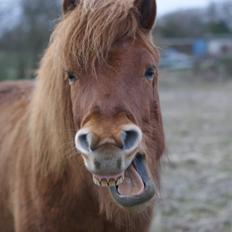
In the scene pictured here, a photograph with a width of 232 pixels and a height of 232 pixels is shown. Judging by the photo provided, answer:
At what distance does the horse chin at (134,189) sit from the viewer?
2.57 m

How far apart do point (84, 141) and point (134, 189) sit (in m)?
0.39

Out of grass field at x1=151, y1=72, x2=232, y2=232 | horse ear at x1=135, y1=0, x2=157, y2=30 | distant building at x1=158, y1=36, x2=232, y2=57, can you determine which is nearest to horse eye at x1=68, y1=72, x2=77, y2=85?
horse ear at x1=135, y1=0, x2=157, y2=30

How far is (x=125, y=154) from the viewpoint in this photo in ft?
7.71

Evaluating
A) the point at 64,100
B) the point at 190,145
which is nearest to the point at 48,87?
the point at 64,100

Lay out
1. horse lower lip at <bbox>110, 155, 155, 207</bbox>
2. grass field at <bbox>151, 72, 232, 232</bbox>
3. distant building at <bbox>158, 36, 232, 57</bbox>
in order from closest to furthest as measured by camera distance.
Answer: horse lower lip at <bbox>110, 155, 155, 207</bbox>
grass field at <bbox>151, 72, 232, 232</bbox>
distant building at <bbox>158, 36, 232, 57</bbox>

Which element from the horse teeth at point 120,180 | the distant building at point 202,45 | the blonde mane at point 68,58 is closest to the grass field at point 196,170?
the blonde mane at point 68,58

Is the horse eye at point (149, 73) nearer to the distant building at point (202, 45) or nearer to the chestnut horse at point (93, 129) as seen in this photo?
the chestnut horse at point (93, 129)

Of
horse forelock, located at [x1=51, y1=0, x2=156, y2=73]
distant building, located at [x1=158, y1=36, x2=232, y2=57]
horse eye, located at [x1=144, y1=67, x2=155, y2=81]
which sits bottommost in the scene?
distant building, located at [x1=158, y1=36, x2=232, y2=57]

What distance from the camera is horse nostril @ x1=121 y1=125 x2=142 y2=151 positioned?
92.2 inches

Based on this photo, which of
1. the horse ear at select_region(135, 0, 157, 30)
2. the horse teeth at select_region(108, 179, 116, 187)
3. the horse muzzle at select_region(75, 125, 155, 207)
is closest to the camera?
the horse muzzle at select_region(75, 125, 155, 207)

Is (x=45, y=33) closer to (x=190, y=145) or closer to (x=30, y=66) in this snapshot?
(x=30, y=66)

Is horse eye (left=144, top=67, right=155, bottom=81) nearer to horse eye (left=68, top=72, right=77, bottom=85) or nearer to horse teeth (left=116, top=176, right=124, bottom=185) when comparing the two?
horse eye (left=68, top=72, right=77, bottom=85)

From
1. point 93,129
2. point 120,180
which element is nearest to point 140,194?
point 120,180

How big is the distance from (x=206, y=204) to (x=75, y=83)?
359 centimetres
